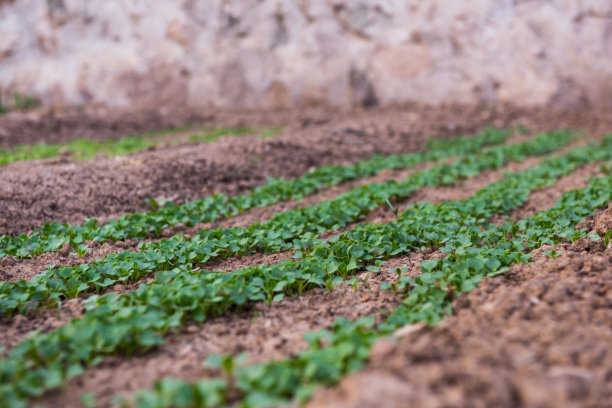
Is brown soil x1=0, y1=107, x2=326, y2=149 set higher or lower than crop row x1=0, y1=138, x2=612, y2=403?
higher

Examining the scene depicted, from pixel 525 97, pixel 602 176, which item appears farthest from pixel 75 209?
pixel 525 97

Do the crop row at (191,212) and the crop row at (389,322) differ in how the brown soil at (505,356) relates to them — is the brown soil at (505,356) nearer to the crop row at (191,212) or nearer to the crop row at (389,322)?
the crop row at (389,322)

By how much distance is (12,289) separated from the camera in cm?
331

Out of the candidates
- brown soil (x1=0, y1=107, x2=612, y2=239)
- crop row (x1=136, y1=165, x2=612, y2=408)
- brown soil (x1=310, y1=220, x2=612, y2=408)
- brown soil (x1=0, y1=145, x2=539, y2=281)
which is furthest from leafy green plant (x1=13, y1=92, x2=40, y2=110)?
brown soil (x1=310, y1=220, x2=612, y2=408)

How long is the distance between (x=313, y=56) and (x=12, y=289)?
494 inches

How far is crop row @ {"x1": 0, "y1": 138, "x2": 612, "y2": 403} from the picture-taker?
250 cm

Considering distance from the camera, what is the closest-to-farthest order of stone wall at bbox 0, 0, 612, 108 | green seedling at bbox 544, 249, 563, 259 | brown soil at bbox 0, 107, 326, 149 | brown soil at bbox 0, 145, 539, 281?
green seedling at bbox 544, 249, 563, 259 → brown soil at bbox 0, 145, 539, 281 → brown soil at bbox 0, 107, 326, 149 → stone wall at bbox 0, 0, 612, 108

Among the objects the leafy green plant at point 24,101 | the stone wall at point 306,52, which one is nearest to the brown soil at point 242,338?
the stone wall at point 306,52

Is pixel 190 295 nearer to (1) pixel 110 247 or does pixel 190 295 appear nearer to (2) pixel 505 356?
(2) pixel 505 356

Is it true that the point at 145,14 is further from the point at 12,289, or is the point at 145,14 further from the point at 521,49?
the point at 12,289

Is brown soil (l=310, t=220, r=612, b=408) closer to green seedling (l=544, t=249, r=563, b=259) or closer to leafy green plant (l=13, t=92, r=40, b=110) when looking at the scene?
green seedling (l=544, t=249, r=563, b=259)

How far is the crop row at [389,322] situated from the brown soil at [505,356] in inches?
4.1

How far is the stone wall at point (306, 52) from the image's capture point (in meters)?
12.9

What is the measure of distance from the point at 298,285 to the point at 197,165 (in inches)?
155
